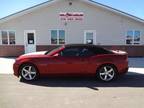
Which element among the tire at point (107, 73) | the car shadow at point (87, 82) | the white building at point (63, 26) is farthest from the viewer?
the white building at point (63, 26)

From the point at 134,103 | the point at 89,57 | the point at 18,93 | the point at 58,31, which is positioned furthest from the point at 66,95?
the point at 58,31

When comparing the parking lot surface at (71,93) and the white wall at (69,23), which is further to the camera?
the white wall at (69,23)

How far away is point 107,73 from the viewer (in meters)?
10.4

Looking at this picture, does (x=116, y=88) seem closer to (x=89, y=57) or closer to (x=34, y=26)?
(x=89, y=57)

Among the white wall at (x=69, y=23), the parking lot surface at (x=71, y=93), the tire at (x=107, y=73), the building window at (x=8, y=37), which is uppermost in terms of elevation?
the white wall at (x=69, y=23)

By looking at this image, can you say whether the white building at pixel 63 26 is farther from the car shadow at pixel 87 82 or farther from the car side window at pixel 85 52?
the car side window at pixel 85 52

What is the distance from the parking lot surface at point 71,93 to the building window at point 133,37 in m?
10.7

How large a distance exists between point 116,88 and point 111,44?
12.5 m

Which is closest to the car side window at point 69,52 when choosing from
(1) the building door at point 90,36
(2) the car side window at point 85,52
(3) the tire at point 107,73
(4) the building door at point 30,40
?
(2) the car side window at point 85,52

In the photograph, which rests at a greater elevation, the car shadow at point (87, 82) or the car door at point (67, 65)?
the car door at point (67, 65)

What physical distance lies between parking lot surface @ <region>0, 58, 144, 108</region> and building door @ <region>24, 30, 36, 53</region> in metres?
10.1

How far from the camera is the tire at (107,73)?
10.4 m

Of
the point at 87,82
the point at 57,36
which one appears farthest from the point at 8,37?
the point at 87,82

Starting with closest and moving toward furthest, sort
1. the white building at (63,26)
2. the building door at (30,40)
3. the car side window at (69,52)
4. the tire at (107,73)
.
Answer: the tire at (107,73)
the car side window at (69,52)
the white building at (63,26)
the building door at (30,40)
